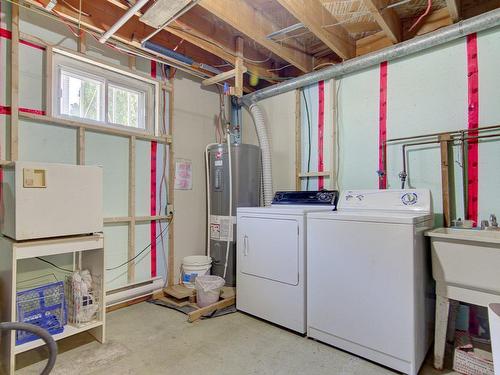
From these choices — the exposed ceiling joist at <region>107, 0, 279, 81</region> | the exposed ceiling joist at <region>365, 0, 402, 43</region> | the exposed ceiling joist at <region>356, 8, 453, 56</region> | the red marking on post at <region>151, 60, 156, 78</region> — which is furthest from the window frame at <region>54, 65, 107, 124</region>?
the exposed ceiling joist at <region>356, 8, 453, 56</region>

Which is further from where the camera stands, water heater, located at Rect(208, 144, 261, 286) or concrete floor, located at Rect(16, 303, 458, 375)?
water heater, located at Rect(208, 144, 261, 286)

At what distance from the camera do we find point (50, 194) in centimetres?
184

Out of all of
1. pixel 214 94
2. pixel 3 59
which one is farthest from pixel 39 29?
pixel 214 94

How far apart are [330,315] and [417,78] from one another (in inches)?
81.8

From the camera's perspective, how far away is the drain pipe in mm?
2029

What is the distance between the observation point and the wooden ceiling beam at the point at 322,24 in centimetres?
212

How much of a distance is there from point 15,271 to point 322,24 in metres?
2.84

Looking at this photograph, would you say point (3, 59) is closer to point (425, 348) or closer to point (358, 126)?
point (358, 126)

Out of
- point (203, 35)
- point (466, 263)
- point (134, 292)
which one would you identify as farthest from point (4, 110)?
point (466, 263)

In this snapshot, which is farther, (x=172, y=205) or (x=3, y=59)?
(x=172, y=205)

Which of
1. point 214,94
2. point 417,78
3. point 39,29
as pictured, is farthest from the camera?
point 214,94

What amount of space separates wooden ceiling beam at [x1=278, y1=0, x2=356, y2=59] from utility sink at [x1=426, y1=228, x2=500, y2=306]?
180cm

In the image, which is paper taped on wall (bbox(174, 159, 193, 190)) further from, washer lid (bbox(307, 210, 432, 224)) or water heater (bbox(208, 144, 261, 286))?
washer lid (bbox(307, 210, 432, 224))

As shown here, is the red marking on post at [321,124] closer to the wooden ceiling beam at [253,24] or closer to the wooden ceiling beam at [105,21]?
the wooden ceiling beam at [253,24]
